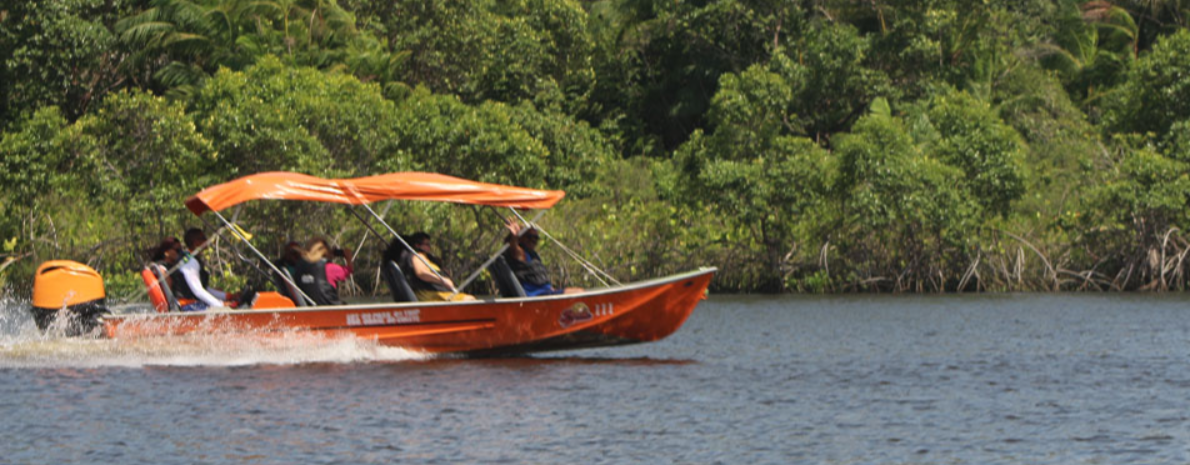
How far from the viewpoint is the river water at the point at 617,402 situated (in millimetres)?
13000

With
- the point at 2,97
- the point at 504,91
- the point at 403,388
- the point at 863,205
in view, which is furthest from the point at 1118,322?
the point at 2,97

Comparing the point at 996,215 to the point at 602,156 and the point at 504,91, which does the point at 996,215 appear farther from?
the point at 504,91

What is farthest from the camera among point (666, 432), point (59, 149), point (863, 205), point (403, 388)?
point (863, 205)

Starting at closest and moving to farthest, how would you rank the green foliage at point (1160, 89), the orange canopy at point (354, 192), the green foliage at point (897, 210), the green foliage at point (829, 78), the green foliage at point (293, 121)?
the orange canopy at point (354, 192) → the green foliage at point (293, 121) → the green foliage at point (897, 210) → the green foliage at point (1160, 89) → the green foliage at point (829, 78)

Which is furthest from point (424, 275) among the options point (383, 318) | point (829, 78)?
point (829, 78)

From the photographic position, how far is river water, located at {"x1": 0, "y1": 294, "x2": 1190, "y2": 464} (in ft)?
42.7

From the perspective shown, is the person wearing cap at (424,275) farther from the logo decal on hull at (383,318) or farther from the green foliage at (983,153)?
the green foliage at (983,153)

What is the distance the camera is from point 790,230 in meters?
36.9

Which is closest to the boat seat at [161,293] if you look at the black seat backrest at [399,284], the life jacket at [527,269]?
the black seat backrest at [399,284]

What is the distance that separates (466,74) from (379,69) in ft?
13.1

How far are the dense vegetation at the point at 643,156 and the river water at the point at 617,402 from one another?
10342 mm

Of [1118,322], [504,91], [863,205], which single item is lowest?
[1118,322]

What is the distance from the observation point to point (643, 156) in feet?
156

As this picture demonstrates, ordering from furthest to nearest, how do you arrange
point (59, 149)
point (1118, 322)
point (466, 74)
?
1. point (466, 74)
2. point (59, 149)
3. point (1118, 322)
